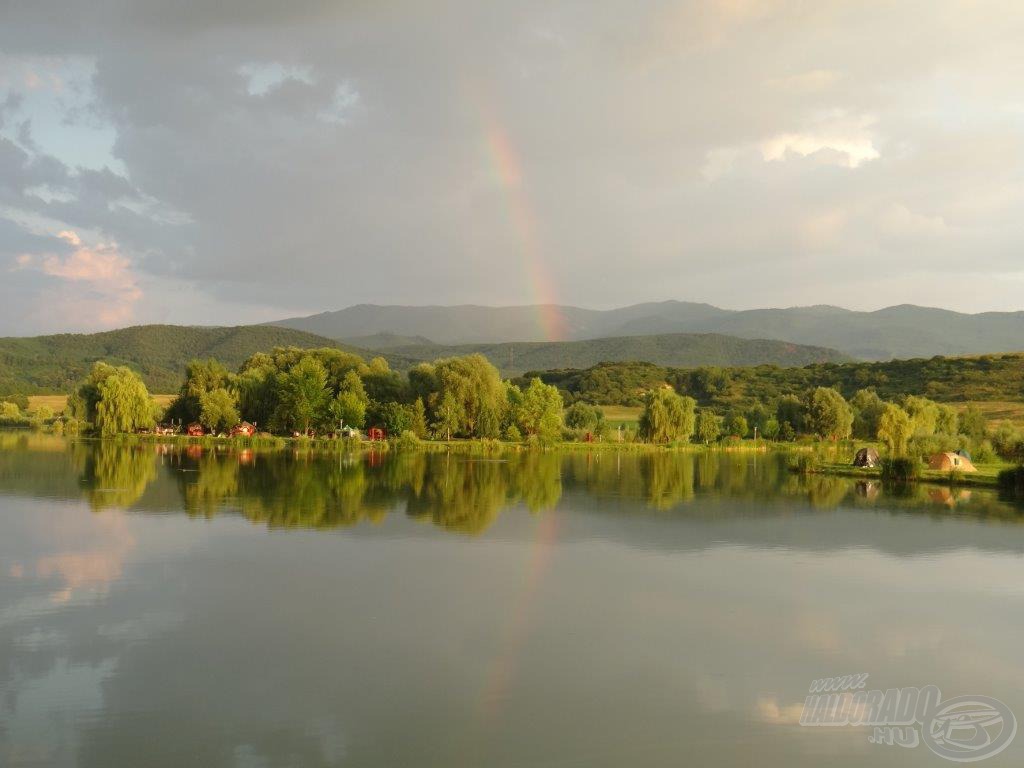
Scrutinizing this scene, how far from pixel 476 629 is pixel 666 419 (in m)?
58.2

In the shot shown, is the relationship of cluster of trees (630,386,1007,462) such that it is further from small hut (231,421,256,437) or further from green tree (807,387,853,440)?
small hut (231,421,256,437)

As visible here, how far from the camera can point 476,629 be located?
12.0 m

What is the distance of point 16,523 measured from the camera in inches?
795

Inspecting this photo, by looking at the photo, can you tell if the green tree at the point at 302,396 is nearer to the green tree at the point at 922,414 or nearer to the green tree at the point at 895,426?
the green tree at the point at 895,426

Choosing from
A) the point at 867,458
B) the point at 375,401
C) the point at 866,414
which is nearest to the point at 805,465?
the point at 867,458

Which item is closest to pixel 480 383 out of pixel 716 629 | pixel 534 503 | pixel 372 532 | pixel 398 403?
pixel 398 403

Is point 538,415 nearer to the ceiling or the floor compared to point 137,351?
nearer to the floor

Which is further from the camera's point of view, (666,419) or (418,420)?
(666,419)

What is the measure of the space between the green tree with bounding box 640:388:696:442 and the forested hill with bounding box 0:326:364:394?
8213cm

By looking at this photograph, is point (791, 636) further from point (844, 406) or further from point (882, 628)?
point (844, 406)

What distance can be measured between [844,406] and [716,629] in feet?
225

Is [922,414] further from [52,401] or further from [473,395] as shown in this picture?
[52,401]

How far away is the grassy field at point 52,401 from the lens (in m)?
92.4

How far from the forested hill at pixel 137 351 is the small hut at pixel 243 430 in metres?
66.7
